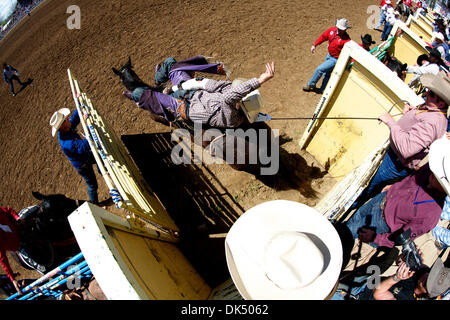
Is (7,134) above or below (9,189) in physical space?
above

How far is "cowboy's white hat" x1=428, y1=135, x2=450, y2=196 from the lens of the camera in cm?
218

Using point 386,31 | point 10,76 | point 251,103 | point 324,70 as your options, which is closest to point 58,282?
point 251,103

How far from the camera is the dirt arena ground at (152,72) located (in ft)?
15.7

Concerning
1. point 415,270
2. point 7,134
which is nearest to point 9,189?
point 7,134

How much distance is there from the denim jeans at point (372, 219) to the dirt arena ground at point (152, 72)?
3.15 feet

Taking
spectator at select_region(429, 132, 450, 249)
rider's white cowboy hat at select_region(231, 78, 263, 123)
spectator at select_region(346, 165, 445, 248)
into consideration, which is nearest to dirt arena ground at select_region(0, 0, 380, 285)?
spectator at select_region(346, 165, 445, 248)

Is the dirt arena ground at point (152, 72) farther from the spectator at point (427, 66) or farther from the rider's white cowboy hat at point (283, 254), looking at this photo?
the rider's white cowboy hat at point (283, 254)

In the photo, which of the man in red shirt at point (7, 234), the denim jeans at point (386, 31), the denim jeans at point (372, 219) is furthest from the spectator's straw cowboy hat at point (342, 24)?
the man in red shirt at point (7, 234)

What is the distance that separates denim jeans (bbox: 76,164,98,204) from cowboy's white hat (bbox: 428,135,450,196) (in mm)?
4635

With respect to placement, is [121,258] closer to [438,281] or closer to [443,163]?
[438,281]

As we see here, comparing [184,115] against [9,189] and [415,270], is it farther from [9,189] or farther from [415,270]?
[9,189]

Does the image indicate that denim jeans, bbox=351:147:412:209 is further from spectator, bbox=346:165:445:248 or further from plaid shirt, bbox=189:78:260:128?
plaid shirt, bbox=189:78:260:128
